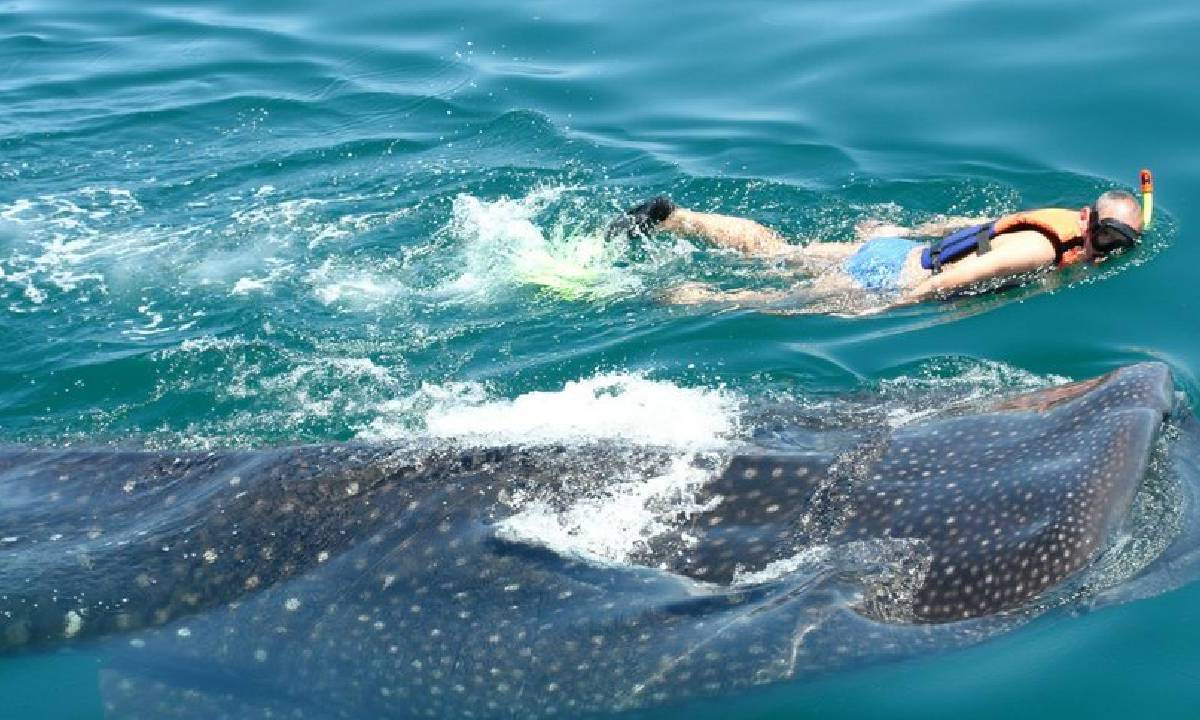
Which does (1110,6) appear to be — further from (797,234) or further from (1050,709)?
(1050,709)

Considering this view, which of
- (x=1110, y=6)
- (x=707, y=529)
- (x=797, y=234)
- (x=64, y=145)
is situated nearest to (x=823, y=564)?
(x=707, y=529)

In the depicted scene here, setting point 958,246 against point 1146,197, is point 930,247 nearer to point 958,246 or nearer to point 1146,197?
point 958,246

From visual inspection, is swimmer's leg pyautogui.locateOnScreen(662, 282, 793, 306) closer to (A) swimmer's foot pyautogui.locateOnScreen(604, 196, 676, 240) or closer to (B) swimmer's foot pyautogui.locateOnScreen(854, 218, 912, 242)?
(A) swimmer's foot pyautogui.locateOnScreen(604, 196, 676, 240)

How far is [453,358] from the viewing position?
1026 cm

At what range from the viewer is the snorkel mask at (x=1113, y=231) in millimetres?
10625

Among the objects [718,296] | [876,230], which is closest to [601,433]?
[718,296]

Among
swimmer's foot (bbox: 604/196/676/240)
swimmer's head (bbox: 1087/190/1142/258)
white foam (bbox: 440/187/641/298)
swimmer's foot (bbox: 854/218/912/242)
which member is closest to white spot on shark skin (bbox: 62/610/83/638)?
white foam (bbox: 440/187/641/298)

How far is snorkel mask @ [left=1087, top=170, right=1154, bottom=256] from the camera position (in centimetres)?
1062

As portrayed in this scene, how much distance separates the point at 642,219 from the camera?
1175cm

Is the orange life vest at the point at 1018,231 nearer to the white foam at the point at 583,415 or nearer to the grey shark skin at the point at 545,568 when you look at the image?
the white foam at the point at 583,415

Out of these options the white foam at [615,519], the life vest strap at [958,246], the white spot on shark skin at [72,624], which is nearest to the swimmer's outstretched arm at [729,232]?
the life vest strap at [958,246]

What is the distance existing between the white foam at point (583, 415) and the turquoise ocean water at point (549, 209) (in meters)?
0.05

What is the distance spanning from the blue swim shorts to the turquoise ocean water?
68cm

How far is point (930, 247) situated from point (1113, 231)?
4.90 feet
